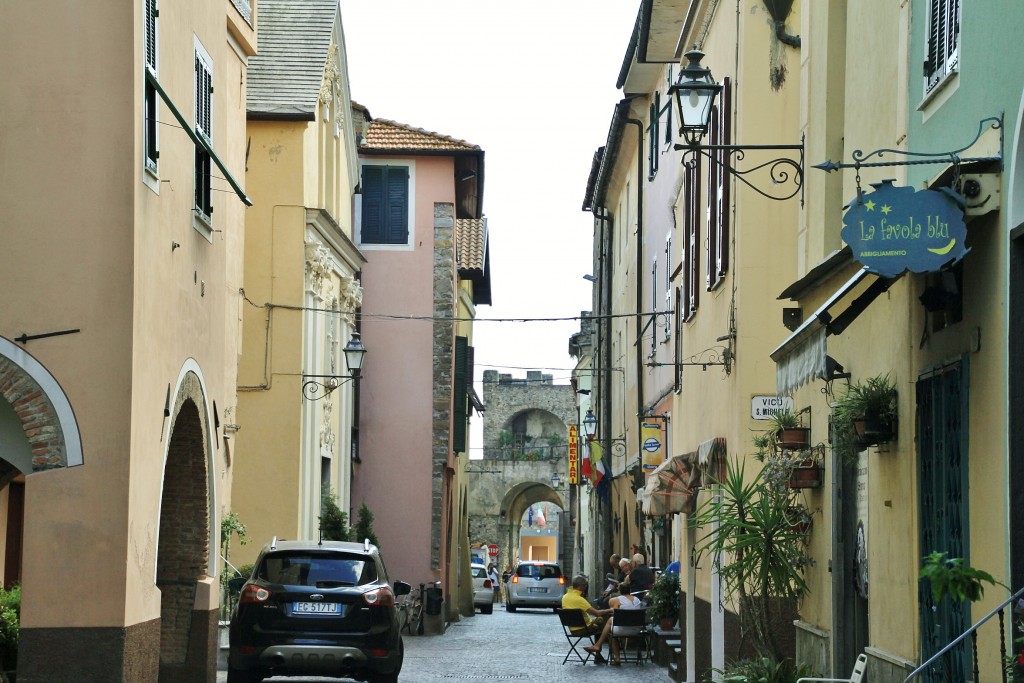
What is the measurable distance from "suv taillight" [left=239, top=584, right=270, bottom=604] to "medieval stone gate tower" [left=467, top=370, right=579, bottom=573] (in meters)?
53.2

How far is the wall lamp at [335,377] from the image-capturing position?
2577 centimetres

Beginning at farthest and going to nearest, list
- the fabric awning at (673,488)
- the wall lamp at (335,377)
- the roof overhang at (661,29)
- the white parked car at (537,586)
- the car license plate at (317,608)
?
the white parked car at (537,586)
the wall lamp at (335,377)
the roof overhang at (661,29)
the fabric awning at (673,488)
the car license plate at (317,608)

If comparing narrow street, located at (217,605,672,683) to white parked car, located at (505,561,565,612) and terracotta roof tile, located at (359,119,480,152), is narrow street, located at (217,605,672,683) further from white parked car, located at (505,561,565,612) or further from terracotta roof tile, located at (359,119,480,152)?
white parked car, located at (505,561,565,612)

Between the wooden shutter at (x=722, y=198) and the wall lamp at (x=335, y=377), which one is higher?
the wooden shutter at (x=722, y=198)

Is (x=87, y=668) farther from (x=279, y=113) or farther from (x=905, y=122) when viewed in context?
(x=279, y=113)

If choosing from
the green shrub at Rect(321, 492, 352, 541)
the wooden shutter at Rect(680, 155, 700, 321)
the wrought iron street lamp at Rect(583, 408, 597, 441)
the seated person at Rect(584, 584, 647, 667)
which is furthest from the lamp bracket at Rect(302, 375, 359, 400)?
the wrought iron street lamp at Rect(583, 408, 597, 441)

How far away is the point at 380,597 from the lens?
1691 cm

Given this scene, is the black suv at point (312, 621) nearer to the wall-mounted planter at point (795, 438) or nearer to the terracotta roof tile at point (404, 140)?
the wall-mounted planter at point (795, 438)

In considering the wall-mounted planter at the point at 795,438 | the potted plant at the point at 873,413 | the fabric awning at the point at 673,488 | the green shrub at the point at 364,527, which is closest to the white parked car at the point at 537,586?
the green shrub at the point at 364,527

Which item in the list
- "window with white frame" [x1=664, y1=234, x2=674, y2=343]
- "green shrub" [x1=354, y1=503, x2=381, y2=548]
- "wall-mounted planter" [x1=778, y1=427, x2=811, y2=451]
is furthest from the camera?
"green shrub" [x1=354, y1=503, x2=381, y2=548]

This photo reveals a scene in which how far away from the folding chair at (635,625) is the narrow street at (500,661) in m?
0.48

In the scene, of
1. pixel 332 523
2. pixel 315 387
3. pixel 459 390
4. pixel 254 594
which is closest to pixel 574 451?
pixel 459 390

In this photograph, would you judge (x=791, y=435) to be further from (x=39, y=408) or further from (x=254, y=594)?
(x=254, y=594)

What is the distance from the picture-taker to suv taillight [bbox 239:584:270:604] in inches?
653
